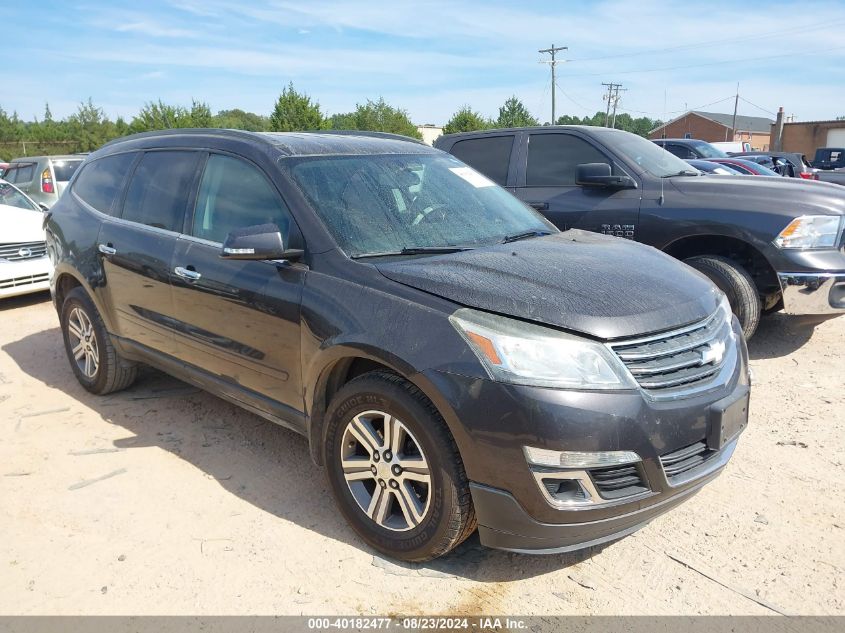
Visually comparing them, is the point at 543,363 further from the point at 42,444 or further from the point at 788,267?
the point at 788,267

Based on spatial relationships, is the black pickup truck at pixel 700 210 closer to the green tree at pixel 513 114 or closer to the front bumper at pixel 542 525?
the front bumper at pixel 542 525

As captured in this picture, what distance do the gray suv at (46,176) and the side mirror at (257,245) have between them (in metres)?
10.7

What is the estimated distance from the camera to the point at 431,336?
8.41 feet

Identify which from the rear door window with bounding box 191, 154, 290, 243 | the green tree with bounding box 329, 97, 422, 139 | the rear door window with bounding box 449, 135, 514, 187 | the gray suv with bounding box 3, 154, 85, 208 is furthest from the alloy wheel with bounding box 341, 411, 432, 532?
the green tree with bounding box 329, 97, 422, 139

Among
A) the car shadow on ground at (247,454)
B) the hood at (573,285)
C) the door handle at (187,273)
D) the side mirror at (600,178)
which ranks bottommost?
the car shadow on ground at (247,454)

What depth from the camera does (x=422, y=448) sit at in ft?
8.54

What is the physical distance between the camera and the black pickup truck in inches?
201

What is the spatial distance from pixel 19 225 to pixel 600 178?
663 centimetres

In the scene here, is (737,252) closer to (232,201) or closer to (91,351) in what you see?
(232,201)

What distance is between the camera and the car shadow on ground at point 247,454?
2.88m

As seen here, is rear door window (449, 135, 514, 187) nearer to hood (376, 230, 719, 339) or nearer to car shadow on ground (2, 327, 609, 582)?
car shadow on ground (2, 327, 609, 582)

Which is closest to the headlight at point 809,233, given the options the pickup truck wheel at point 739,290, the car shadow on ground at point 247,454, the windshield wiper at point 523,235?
the pickup truck wheel at point 739,290

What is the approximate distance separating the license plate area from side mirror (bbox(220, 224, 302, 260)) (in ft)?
6.14

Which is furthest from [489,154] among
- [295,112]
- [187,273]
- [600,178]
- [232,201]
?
[295,112]
